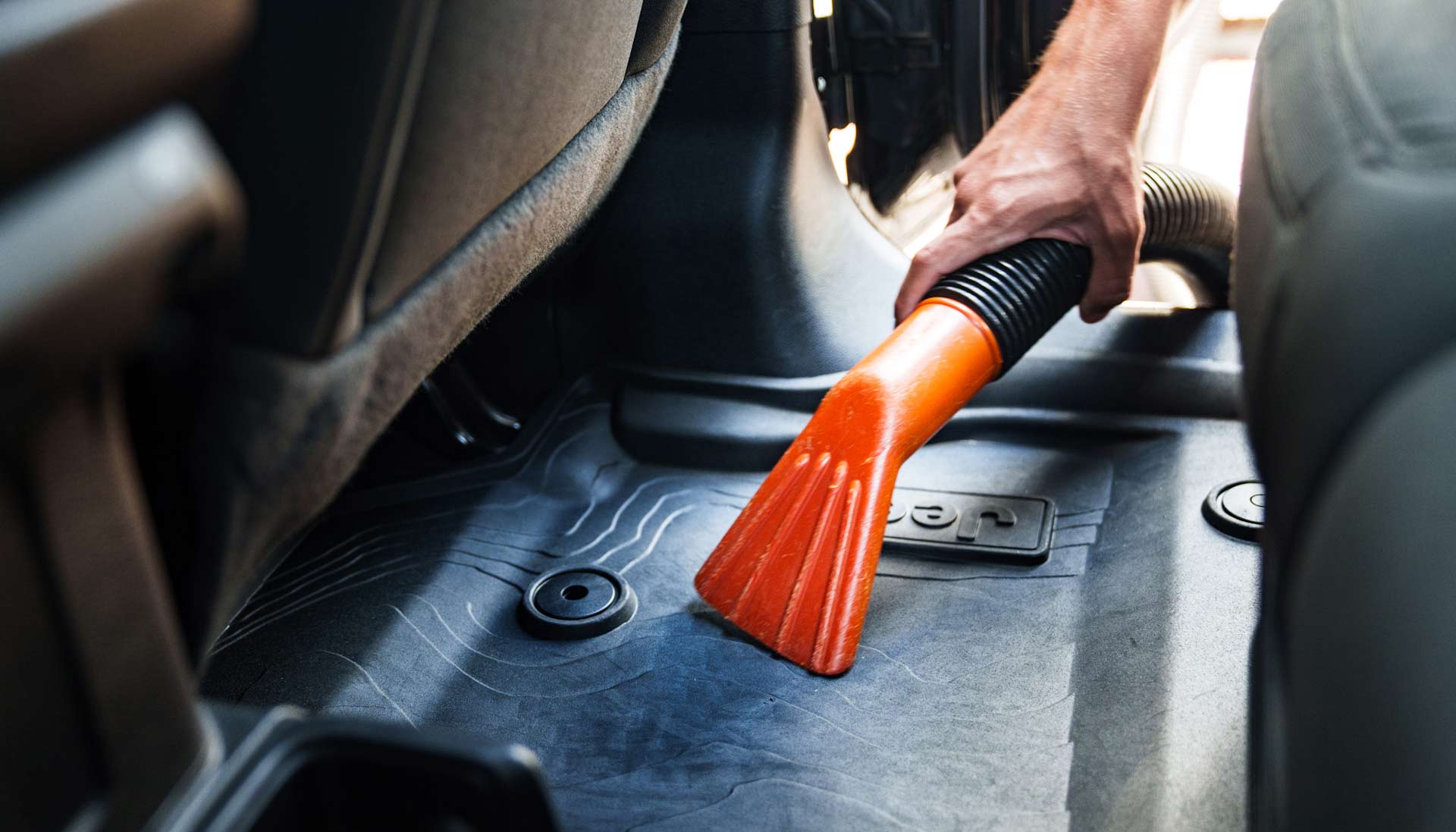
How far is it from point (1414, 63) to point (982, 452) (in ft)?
2.26

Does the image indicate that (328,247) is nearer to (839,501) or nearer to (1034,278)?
(839,501)

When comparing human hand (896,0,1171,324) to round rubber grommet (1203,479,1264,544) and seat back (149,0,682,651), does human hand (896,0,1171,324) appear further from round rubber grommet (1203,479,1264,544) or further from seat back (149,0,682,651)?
seat back (149,0,682,651)

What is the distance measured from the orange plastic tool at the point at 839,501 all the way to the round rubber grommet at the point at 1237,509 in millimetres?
208

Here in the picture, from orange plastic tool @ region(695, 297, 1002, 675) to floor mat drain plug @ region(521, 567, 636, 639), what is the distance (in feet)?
0.23

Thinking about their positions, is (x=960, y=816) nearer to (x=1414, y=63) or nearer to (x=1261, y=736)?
(x=1261, y=736)

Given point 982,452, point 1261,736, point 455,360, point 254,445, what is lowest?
point 982,452

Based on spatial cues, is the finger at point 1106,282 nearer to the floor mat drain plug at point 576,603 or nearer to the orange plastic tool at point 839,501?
the orange plastic tool at point 839,501

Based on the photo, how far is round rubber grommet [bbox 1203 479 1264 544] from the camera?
35.2 inches

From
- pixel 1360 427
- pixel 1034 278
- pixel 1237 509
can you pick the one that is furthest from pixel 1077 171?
pixel 1360 427

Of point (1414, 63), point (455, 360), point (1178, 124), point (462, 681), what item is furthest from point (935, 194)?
point (1414, 63)

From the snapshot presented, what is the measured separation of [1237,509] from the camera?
2.99 feet

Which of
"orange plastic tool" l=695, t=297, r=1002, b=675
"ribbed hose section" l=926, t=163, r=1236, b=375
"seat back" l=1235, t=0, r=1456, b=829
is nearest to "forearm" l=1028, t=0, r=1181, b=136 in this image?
"ribbed hose section" l=926, t=163, r=1236, b=375

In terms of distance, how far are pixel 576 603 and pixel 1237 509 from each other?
515mm

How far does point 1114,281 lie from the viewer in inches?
38.4
